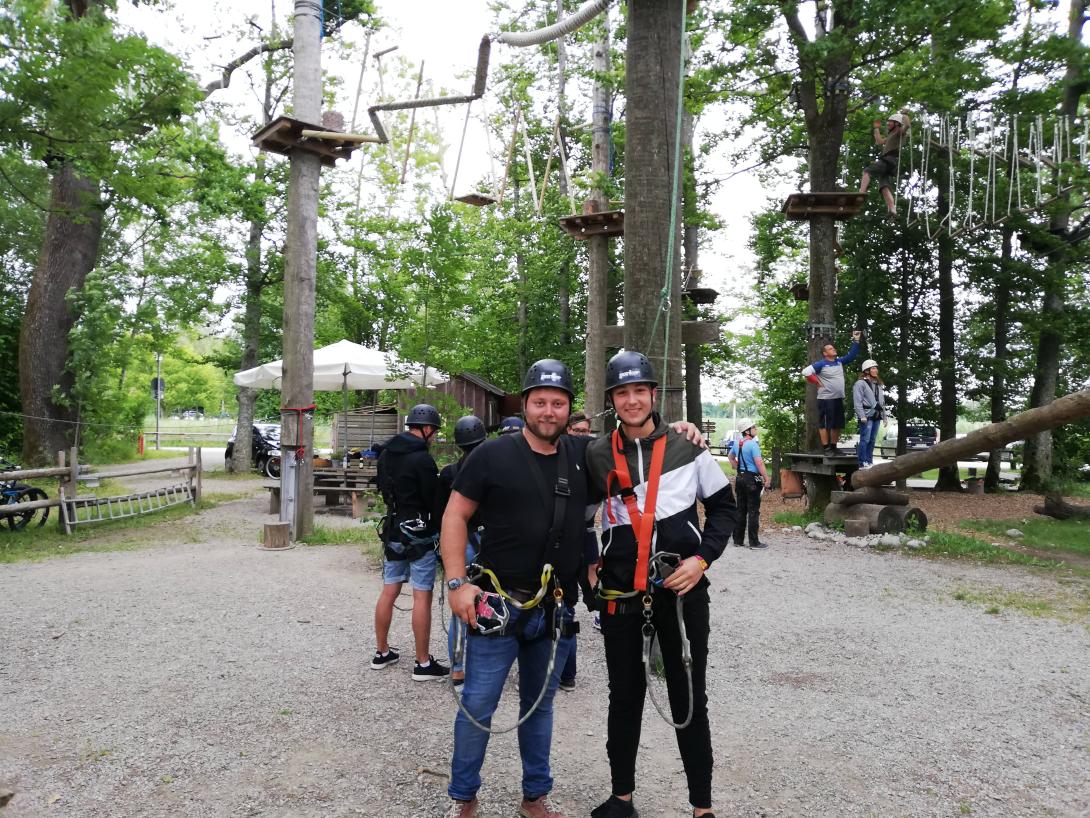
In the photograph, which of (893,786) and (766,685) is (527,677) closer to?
(893,786)

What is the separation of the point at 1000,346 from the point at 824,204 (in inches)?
395

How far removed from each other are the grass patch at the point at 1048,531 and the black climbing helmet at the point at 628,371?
1021 centimetres

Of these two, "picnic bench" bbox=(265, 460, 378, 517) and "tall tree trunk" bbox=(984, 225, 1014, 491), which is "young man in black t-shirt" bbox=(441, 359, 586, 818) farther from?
"tall tree trunk" bbox=(984, 225, 1014, 491)

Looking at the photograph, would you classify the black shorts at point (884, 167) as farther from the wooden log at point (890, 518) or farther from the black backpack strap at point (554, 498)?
the black backpack strap at point (554, 498)

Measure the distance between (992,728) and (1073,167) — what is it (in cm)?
1507

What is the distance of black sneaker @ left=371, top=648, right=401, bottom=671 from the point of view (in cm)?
550

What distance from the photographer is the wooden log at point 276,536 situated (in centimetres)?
1048

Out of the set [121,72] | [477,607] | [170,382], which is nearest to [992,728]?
[477,607]

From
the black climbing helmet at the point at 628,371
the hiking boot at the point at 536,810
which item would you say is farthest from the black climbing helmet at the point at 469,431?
the hiking boot at the point at 536,810

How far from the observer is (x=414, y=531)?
5133mm

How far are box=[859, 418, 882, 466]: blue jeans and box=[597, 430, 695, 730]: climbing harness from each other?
32.6 feet

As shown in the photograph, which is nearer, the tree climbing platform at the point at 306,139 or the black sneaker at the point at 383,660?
the black sneaker at the point at 383,660

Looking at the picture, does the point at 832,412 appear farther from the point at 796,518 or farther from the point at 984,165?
the point at 984,165

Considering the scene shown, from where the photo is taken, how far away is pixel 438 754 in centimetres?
408
